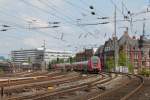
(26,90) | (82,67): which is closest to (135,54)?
(82,67)

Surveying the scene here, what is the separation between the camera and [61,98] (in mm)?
27672

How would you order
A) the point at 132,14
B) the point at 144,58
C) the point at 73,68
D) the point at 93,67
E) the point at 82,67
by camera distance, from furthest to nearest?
1. the point at 144,58
2. the point at 73,68
3. the point at 82,67
4. the point at 93,67
5. the point at 132,14

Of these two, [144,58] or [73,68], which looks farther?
[144,58]

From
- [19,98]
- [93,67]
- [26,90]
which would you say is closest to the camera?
[19,98]

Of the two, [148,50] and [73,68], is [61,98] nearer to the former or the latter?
[73,68]

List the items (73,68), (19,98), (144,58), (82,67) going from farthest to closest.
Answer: (144,58), (73,68), (82,67), (19,98)

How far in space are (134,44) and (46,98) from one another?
16312 centimetres

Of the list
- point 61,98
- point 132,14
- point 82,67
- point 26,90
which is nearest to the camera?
point 61,98

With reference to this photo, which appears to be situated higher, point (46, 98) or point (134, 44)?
point (134, 44)

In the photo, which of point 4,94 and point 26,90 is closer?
point 4,94

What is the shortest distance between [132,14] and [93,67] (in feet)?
112

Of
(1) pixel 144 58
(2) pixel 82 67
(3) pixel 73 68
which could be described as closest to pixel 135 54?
(1) pixel 144 58

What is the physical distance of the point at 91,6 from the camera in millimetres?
42906

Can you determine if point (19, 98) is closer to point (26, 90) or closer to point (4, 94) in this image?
point (4, 94)
